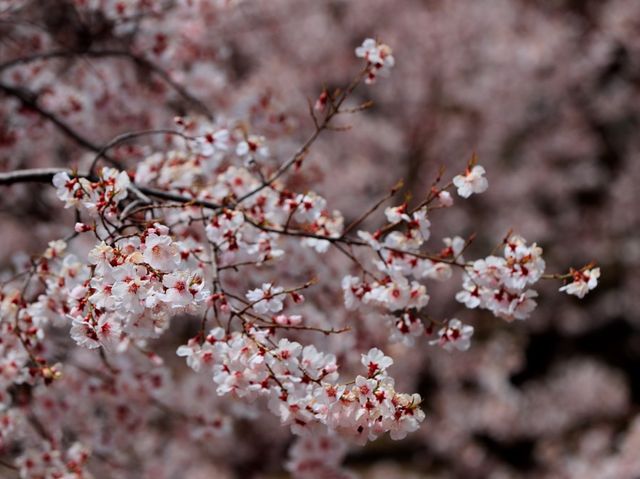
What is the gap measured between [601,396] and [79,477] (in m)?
8.18

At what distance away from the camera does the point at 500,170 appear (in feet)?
39.9

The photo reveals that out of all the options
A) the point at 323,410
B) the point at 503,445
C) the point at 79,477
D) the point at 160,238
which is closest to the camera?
the point at 160,238

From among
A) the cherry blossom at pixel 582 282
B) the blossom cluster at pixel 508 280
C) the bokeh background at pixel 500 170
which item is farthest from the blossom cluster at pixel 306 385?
the bokeh background at pixel 500 170

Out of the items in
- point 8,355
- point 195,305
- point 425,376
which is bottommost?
point 195,305

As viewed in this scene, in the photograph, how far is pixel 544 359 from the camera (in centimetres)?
1191

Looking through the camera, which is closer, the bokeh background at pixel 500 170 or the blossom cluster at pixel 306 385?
the blossom cluster at pixel 306 385

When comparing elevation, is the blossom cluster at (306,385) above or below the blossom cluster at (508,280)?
below

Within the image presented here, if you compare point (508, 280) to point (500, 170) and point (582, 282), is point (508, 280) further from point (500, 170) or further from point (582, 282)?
point (500, 170)

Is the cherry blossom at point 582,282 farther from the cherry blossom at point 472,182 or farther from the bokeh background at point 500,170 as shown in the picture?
the bokeh background at point 500,170

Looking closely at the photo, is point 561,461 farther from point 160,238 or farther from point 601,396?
point 160,238

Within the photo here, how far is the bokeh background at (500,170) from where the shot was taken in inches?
394

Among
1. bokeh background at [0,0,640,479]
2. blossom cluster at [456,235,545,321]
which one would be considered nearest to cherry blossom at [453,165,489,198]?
blossom cluster at [456,235,545,321]

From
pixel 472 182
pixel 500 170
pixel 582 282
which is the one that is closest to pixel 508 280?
pixel 582 282

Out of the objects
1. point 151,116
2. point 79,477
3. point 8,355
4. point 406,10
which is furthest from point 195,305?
point 406,10
